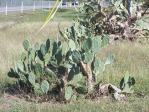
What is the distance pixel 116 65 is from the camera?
814cm

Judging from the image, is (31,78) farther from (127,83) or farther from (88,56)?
(127,83)

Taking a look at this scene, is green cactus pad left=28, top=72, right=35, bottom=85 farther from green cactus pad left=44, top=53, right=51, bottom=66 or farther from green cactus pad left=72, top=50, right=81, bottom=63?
green cactus pad left=72, top=50, right=81, bottom=63

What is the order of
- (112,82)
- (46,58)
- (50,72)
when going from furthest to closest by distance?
(112,82)
(46,58)
(50,72)

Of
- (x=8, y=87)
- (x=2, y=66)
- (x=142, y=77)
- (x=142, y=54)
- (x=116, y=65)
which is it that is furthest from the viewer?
(x=142, y=54)

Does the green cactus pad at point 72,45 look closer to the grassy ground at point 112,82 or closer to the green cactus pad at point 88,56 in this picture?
the green cactus pad at point 88,56

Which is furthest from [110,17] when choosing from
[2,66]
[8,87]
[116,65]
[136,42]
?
[8,87]

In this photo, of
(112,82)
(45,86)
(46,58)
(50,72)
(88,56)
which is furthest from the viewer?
(112,82)

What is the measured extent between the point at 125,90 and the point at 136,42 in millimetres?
6471

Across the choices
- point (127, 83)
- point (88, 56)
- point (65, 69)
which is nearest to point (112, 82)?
point (127, 83)

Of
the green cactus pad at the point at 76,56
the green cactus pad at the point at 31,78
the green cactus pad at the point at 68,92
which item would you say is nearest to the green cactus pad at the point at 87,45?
the green cactus pad at the point at 76,56

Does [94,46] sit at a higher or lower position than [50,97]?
higher

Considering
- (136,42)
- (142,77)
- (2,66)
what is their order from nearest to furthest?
(142,77), (2,66), (136,42)

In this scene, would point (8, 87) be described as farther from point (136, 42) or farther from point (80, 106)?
point (136, 42)

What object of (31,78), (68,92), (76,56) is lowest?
(68,92)
